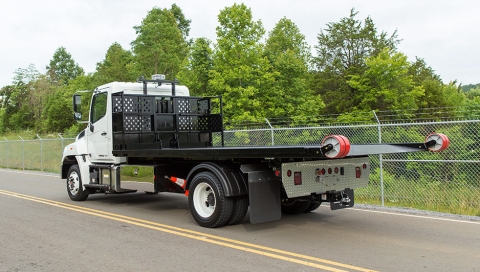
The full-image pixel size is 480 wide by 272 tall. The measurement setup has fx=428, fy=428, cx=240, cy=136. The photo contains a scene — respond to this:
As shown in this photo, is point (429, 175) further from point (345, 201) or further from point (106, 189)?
point (106, 189)

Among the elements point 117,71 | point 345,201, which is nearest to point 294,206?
point 345,201

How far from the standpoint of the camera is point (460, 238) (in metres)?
6.55

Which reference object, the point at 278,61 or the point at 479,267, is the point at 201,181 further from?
the point at 278,61

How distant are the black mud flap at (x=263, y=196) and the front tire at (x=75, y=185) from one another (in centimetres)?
569

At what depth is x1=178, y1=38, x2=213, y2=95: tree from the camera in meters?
34.4

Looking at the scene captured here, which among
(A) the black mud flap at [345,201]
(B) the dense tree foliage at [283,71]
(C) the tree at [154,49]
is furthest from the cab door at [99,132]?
(C) the tree at [154,49]

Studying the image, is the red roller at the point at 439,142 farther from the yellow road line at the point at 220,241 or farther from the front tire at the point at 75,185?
the front tire at the point at 75,185

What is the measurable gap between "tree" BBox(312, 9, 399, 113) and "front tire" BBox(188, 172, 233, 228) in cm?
3122

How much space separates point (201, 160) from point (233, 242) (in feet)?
6.56

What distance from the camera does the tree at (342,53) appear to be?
38.0 metres

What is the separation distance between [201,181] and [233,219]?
860mm

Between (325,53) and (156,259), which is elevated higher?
(325,53)

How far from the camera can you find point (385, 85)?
111ft

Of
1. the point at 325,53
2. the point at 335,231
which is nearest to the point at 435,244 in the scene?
the point at 335,231
